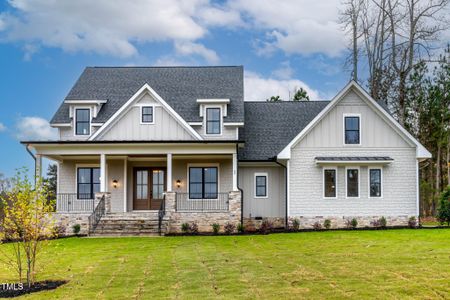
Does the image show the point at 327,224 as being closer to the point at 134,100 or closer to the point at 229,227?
the point at 229,227

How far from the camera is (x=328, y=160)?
2209cm

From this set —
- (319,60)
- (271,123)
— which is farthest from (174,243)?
(319,60)

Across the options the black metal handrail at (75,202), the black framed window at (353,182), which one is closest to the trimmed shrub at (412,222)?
the black framed window at (353,182)

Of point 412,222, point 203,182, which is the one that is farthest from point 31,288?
point 412,222

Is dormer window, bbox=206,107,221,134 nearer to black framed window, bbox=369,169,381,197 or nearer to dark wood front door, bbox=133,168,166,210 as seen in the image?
A: dark wood front door, bbox=133,168,166,210

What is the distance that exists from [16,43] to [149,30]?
25.6 ft

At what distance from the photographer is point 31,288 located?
9844 mm

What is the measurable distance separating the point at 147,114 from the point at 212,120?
10.7ft

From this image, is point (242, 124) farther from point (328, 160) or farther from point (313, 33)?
point (313, 33)

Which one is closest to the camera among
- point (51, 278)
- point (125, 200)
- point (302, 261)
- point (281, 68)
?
point (51, 278)

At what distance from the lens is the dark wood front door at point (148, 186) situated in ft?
Answer: 81.9

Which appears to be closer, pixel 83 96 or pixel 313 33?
pixel 83 96

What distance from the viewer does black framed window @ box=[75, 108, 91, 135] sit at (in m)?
25.4

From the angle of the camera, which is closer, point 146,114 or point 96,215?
point 96,215
